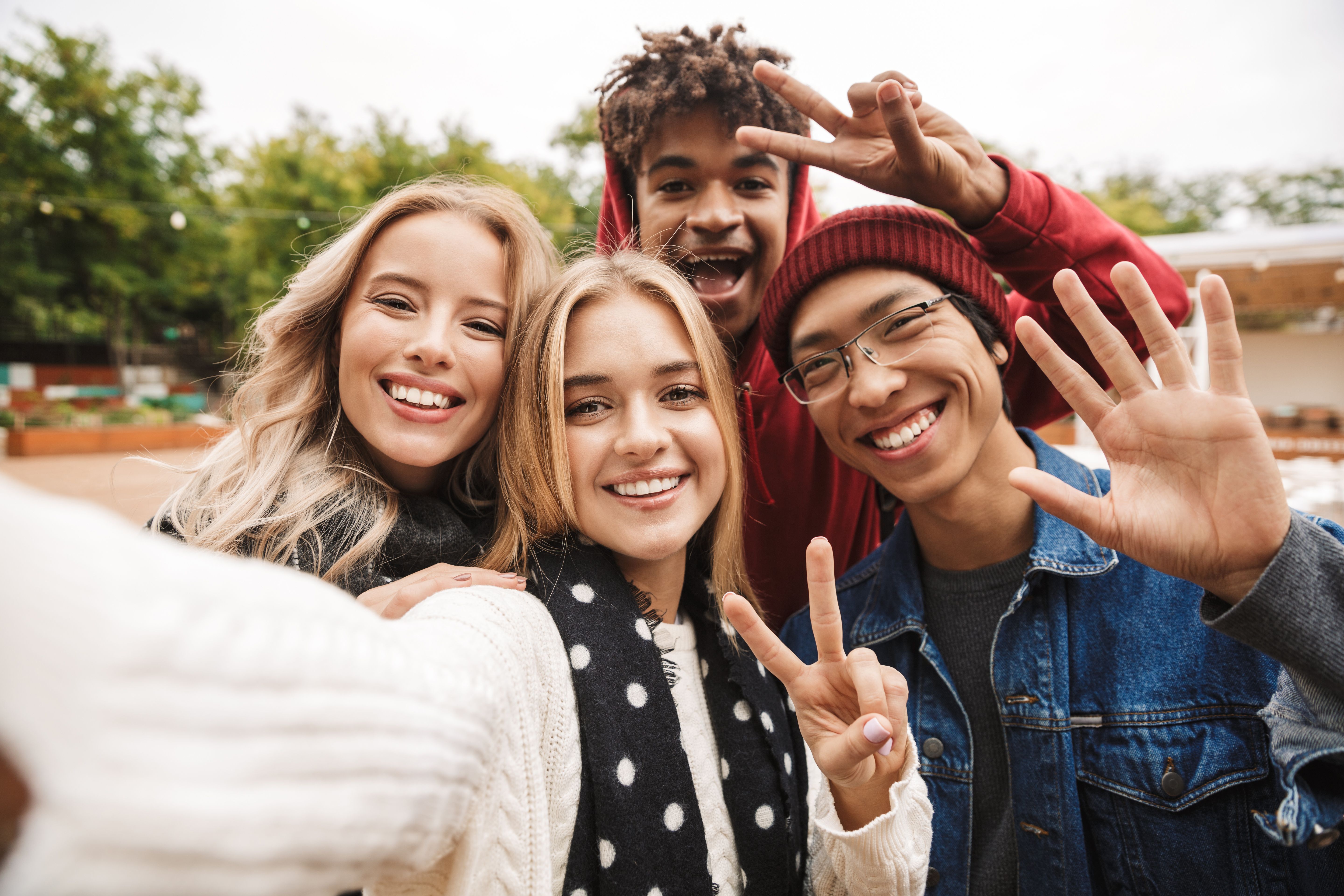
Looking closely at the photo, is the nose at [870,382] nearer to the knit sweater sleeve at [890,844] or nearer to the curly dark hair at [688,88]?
Result: the knit sweater sleeve at [890,844]

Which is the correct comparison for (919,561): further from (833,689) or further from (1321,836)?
(1321,836)

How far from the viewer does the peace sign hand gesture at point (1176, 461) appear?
1339 mm

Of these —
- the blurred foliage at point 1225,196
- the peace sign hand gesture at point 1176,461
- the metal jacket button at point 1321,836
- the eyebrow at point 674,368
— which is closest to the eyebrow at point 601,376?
the eyebrow at point 674,368

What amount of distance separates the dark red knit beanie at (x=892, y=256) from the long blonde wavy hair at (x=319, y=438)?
0.88 metres

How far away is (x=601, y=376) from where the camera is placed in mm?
1800

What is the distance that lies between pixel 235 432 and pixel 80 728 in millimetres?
2268

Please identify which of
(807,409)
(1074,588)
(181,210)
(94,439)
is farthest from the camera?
(181,210)

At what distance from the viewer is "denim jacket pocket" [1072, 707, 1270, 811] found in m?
1.59

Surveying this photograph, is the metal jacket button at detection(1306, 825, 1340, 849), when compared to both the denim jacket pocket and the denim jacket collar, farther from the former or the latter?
the denim jacket collar

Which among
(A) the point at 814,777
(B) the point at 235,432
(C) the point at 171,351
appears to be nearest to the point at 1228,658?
(A) the point at 814,777

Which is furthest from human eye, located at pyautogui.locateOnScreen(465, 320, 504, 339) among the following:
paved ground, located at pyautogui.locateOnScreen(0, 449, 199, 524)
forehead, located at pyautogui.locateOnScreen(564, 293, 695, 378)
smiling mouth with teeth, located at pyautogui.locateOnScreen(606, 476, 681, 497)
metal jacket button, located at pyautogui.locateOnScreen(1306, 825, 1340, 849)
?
paved ground, located at pyautogui.locateOnScreen(0, 449, 199, 524)

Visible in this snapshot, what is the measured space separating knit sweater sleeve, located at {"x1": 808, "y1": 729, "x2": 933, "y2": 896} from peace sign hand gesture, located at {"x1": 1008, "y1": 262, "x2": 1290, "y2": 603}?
0.64 meters

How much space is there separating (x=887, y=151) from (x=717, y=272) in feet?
3.12

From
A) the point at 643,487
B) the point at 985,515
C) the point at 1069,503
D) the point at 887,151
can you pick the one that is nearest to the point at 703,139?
the point at 887,151
